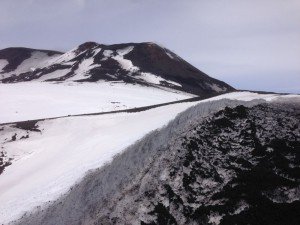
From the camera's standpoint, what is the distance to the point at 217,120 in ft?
39.2

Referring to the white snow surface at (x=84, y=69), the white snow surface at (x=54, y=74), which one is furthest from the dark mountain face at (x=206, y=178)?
the white snow surface at (x=54, y=74)

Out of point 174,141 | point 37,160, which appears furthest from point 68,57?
point 174,141

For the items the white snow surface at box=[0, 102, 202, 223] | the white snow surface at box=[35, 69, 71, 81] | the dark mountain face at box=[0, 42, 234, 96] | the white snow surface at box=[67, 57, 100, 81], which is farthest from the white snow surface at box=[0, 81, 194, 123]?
the white snow surface at box=[35, 69, 71, 81]

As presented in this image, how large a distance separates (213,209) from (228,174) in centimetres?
119

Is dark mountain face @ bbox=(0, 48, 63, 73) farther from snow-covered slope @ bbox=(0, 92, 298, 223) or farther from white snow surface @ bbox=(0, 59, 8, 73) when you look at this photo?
snow-covered slope @ bbox=(0, 92, 298, 223)

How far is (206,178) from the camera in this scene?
32.8 feet

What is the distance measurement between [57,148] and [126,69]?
129ft

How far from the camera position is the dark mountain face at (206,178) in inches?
358

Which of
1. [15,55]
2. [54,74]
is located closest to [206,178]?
[54,74]

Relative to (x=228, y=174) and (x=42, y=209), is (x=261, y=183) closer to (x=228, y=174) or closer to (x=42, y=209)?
(x=228, y=174)

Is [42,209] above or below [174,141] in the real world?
below

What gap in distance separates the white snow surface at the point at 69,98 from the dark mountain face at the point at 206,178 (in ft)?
54.6

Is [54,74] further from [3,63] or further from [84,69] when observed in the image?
[3,63]

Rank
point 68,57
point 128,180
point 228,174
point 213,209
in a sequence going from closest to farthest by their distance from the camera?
point 213,209
point 228,174
point 128,180
point 68,57
